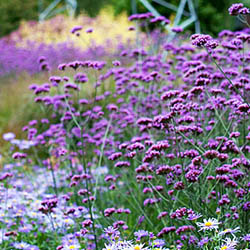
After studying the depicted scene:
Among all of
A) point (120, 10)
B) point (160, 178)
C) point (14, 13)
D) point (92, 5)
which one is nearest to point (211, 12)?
point (120, 10)

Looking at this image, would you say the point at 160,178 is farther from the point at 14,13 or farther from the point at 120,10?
the point at 14,13

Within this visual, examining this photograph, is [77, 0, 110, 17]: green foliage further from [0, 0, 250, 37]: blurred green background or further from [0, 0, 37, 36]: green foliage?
[0, 0, 37, 36]: green foliage

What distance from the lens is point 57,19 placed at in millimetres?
14969

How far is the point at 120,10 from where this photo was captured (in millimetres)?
17922

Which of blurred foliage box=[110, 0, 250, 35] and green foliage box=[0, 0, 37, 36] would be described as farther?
green foliage box=[0, 0, 37, 36]

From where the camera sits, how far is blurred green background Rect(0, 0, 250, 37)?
14790 mm

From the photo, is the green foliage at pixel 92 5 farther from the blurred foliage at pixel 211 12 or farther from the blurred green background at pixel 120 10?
the blurred foliage at pixel 211 12

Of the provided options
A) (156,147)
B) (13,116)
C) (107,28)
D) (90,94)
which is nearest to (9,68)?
(13,116)

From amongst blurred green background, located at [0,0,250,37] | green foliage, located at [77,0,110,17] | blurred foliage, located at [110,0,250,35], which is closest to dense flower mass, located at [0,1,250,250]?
blurred green background, located at [0,0,250,37]

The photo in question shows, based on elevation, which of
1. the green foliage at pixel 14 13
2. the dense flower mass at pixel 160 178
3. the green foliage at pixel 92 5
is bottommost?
the green foliage at pixel 92 5

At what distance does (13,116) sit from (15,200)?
160 inches

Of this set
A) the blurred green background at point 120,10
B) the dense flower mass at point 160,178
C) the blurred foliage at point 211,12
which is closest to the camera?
the dense flower mass at point 160,178

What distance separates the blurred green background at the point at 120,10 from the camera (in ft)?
48.5

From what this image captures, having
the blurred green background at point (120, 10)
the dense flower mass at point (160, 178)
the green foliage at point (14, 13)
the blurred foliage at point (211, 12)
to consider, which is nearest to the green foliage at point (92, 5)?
the blurred green background at point (120, 10)
